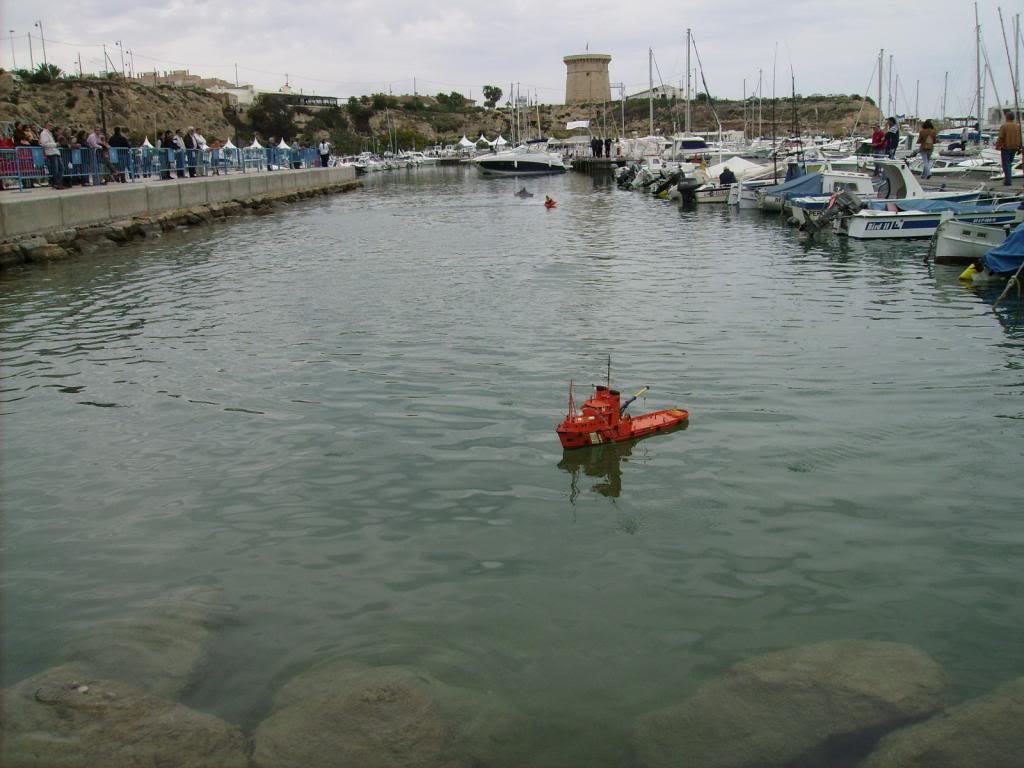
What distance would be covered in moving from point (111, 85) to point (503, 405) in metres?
114

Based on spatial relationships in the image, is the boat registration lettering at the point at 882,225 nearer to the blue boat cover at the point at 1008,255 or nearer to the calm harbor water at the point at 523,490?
the blue boat cover at the point at 1008,255

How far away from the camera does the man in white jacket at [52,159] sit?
29141 mm

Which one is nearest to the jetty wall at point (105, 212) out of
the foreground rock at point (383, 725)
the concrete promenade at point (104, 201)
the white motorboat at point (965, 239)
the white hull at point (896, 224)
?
the concrete promenade at point (104, 201)

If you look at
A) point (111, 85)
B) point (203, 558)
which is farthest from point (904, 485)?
point (111, 85)

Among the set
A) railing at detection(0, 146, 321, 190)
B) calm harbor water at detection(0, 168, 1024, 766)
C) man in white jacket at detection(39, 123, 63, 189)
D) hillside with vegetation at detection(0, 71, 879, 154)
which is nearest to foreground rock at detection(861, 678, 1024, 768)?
calm harbor water at detection(0, 168, 1024, 766)

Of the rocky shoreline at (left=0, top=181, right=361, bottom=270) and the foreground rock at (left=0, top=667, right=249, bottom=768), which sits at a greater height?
the rocky shoreline at (left=0, top=181, right=361, bottom=270)

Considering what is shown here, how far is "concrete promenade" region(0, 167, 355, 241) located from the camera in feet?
79.1

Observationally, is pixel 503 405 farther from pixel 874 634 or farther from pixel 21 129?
pixel 21 129

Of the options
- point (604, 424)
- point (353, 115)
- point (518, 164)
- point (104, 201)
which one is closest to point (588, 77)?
point (353, 115)

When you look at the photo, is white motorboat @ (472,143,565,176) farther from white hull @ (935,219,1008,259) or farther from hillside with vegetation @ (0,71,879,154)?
white hull @ (935,219,1008,259)

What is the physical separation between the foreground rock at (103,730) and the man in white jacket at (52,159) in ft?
91.9

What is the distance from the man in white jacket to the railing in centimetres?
3

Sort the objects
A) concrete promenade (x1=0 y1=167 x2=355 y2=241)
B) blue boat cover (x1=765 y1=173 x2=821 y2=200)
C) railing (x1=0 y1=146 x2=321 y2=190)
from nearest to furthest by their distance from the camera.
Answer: concrete promenade (x1=0 y1=167 x2=355 y2=241), railing (x1=0 y1=146 x2=321 y2=190), blue boat cover (x1=765 y1=173 x2=821 y2=200)

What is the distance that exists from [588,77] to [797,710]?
180 m
